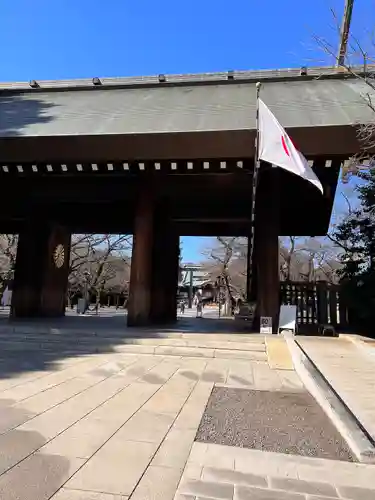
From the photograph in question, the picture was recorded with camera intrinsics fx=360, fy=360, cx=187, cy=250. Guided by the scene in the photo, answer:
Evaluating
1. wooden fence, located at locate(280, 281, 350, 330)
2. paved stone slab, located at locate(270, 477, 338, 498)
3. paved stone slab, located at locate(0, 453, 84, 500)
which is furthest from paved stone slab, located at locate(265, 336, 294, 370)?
wooden fence, located at locate(280, 281, 350, 330)

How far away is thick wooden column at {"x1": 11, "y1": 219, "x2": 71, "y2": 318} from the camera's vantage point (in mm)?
11312

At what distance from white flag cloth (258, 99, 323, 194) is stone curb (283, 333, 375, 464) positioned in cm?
288

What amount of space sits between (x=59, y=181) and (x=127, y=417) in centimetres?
886

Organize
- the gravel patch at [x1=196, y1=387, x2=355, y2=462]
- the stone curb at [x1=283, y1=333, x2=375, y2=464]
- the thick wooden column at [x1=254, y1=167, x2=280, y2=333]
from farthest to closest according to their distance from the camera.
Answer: the thick wooden column at [x1=254, y1=167, x2=280, y2=333] → the gravel patch at [x1=196, y1=387, x2=355, y2=462] → the stone curb at [x1=283, y1=333, x2=375, y2=464]

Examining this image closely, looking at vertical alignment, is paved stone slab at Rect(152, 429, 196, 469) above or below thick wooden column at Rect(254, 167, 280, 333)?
below

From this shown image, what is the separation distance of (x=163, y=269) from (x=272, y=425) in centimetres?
913

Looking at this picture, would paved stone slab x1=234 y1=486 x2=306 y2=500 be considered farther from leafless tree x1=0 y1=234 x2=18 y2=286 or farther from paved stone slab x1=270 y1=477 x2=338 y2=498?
leafless tree x1=0 y1=234 x2=18 y2=286

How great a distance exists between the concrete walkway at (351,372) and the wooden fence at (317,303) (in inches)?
166

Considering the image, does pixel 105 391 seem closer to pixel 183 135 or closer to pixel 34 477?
pixel 34 477

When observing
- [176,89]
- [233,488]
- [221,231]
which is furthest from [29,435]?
[221,231]

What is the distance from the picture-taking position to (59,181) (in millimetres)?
10711

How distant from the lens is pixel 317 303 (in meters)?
12.0

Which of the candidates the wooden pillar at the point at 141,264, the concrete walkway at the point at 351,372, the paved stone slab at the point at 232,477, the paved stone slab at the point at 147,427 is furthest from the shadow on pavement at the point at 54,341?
the paved stone slab at the point at 232,477

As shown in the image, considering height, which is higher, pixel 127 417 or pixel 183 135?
pixel 183 135
